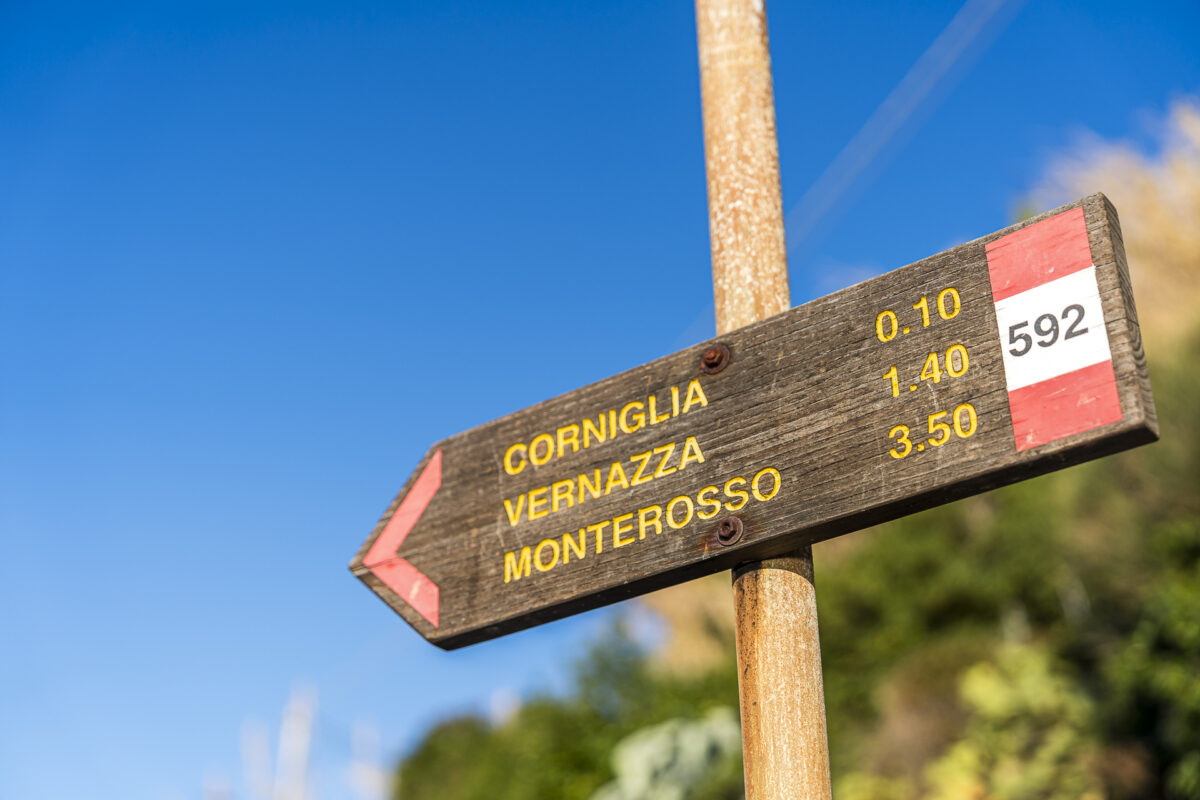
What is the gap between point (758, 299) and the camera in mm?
2537

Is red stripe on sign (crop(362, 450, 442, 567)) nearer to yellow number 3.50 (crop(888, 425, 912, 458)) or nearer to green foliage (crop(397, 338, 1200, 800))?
yellow number 3.50 (crop(888, 425, 912, 458))

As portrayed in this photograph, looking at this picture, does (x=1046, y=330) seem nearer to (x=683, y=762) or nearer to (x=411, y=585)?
(x=411, y=585)

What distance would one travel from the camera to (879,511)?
2.08 meters

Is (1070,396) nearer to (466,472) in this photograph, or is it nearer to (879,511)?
(879,511)

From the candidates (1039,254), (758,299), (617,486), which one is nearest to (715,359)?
(758,299)

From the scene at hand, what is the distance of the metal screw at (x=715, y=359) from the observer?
2418 millimetres

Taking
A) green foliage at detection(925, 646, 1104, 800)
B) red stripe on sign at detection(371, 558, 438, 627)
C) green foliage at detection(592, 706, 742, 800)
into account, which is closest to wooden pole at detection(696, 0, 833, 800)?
red stripe on sign at detection(371, 558, 438, 627)

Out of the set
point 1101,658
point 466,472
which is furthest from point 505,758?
point 466,472

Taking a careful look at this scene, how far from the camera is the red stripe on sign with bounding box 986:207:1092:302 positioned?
79.4 inches

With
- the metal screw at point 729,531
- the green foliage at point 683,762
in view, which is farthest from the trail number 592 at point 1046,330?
the green foliage at point 683,762

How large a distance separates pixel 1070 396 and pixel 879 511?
41cm

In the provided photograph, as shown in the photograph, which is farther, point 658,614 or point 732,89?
point 658,614

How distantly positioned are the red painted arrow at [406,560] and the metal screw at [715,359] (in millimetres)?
837

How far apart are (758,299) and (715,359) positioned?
21cm
